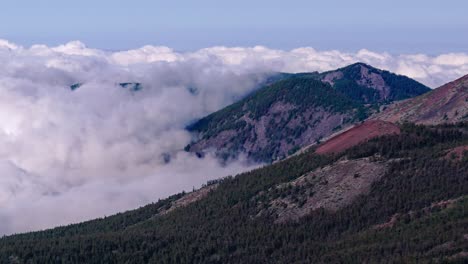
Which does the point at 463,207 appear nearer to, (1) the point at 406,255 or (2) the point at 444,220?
(2) the point at 444,220

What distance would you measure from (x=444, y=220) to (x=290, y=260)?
35036 millimetres

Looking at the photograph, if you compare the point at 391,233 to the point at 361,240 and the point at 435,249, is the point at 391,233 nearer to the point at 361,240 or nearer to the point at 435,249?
the point at 361,240

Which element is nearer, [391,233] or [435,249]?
[435,249]

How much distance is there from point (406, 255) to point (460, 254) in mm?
12541

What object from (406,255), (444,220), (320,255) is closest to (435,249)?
(406,255)

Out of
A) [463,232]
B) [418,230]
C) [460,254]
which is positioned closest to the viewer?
[460,254]

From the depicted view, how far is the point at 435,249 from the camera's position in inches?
6905

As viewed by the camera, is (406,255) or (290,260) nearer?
(406,255)

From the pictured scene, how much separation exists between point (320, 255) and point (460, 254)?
3799cm

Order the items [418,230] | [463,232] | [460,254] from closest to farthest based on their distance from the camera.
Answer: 1. [460,254]
2. [463,232]
3. [418,230]

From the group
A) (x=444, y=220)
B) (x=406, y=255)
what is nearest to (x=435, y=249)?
(x=406, y=255)

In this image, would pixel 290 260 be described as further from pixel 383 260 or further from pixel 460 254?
pixel 460 254

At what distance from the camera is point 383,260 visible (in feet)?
573

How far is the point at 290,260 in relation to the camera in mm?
199625
